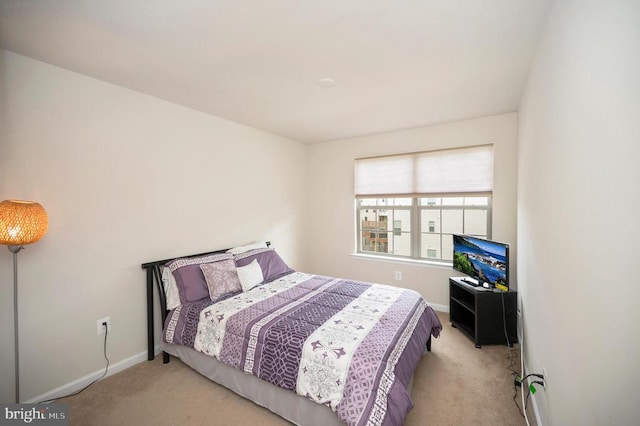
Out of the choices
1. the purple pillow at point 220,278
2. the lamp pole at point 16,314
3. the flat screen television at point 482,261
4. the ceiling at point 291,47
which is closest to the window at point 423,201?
the flat screen television at point 482,261

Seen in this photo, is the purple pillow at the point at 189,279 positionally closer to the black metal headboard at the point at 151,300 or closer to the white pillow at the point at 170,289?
the white pillow at the point at 170,289

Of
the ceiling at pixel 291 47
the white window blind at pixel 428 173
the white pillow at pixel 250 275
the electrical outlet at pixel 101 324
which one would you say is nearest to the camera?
the ceiling at pixel 291 47

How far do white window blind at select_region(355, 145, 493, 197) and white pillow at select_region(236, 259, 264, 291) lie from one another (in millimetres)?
2062

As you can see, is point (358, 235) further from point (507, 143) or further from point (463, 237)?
point (507, 143)

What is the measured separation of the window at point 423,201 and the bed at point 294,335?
1.42 m

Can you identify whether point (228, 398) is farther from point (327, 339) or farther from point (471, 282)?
point (471, 282)

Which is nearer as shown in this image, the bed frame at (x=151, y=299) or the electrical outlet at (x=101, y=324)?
the electrical outlet at (x=101, y=324)

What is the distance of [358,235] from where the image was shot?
14.6ft

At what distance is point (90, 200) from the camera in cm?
226

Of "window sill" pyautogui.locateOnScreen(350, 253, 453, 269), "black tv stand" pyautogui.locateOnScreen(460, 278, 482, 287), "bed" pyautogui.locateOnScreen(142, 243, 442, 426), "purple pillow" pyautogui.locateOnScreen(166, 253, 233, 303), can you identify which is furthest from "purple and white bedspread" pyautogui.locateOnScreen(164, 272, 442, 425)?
"window sill" pyautogui.locateOnScreen(350, 253, 453, 269)

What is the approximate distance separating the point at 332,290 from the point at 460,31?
7.75 ft

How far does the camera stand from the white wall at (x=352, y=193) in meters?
3.24

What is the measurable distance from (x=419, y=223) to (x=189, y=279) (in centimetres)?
307

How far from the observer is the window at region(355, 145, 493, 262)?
3.47 metres
